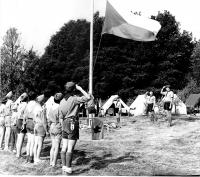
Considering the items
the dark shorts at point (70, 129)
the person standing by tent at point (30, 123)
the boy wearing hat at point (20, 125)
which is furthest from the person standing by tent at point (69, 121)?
the boy wearing hat at point (20, 125)

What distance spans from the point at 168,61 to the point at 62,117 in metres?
35.1

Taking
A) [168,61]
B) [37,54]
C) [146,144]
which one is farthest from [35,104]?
[37,54]

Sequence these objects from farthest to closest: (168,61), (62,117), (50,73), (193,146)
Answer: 1. (50,73)
2. (168,61)
3. (193,146)
4. (62,117)

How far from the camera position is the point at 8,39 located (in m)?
42.8

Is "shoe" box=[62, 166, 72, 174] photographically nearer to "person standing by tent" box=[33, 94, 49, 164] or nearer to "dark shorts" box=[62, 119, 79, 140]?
"dark shorts" box=[62, 119, 79, 140]

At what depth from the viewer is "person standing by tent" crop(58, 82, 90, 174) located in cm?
848

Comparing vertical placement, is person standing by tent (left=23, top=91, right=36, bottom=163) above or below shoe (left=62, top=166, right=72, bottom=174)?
above

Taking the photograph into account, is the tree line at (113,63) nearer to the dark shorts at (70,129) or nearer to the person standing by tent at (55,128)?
the person standing by tent at (55,128)

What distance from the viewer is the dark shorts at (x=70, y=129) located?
8484 millimetres

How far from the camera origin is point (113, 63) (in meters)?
44.0

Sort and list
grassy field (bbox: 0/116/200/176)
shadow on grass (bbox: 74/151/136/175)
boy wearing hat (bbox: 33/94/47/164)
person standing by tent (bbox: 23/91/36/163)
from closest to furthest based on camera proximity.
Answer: grassy field (bbox: 0/116/200/176)
shadow on grass (bbox: 74/151/136/175)
boy wearing hat (bbox: 33/94/47/164)
person standing by tent (bbox: 23/91/36/163)

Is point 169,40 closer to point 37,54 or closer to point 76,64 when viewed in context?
point 76,64

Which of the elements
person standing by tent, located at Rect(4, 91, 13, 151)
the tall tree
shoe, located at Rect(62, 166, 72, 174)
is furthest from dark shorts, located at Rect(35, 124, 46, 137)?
the tall tree

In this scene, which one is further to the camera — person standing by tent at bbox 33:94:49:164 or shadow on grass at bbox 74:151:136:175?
person standing by tent at bbox 33:94:49:164
